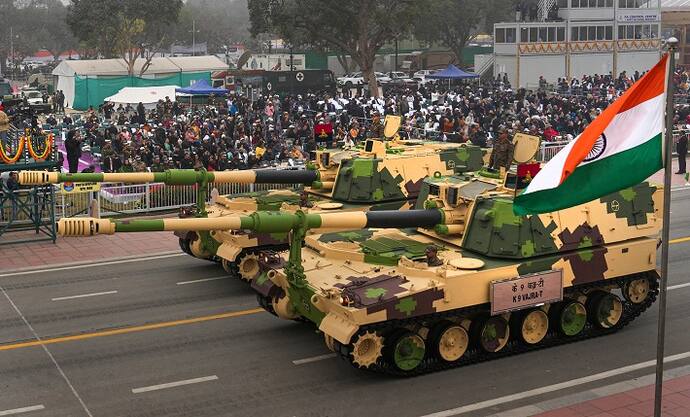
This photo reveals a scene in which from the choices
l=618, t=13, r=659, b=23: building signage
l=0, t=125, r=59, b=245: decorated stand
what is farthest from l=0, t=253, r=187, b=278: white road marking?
l=618, t=13, r=659, b=23: building signage

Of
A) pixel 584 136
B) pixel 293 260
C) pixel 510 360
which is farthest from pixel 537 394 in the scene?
pixel 584 136

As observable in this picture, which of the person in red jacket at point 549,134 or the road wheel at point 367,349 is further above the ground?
the person in red jacket at point 549,134

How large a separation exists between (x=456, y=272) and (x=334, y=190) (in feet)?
23.6

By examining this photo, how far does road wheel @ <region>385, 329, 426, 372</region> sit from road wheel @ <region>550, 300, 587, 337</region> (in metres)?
2.70

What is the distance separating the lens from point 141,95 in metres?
47.6

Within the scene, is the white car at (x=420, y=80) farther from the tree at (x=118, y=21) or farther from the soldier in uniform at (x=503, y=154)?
the soldier in uniform at (x=503, y=154)

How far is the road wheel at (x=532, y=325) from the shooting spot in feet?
52.5

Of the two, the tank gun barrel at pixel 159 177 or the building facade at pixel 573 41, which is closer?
the tank gun barrel at pixel 159 177

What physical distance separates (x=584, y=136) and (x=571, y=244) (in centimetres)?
617

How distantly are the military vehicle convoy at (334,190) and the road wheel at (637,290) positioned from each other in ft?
14.2

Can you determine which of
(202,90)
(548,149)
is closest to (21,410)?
(548,149)

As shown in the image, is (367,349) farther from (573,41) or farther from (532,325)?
(573,41)

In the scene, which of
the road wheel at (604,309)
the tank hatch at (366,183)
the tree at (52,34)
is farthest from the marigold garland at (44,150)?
the tree at (52,34)

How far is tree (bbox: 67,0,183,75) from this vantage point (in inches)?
2736
